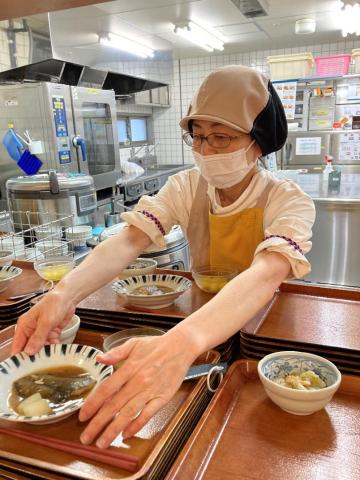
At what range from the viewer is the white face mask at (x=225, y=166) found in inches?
54.6

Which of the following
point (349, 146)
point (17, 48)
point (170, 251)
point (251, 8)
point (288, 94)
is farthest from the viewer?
point (349, 146)

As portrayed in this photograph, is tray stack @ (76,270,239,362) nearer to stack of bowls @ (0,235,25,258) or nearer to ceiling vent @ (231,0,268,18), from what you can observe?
stack of bowls @ (0,235,25,258)

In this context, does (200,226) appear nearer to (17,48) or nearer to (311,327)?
(311,327)

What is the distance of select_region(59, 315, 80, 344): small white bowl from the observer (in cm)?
106

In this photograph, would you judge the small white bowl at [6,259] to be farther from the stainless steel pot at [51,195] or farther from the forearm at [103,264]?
the stainless steel pot at [51,195]

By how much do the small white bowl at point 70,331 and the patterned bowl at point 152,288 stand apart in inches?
7.5

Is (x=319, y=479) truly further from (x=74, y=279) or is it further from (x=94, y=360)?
(x=74, y=279)

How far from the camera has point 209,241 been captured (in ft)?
5.42

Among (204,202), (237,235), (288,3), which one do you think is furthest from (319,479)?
(288,3)

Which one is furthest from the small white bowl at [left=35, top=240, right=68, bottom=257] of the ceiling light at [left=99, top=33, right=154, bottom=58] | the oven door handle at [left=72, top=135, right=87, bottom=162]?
the ceiling light at [left=99, top=33, right=154, bottom=58]

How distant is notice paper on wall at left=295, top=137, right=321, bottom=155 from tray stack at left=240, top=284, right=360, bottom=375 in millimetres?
4725

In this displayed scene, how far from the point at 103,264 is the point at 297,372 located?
0.66 meters

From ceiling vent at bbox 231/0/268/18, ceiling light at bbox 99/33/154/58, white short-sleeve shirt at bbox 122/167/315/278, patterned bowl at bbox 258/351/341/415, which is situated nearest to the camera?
patterned bowl at bbox 258/351/341/415

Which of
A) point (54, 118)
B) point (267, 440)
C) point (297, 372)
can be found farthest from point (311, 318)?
point (54, 118)
